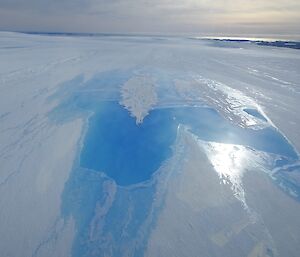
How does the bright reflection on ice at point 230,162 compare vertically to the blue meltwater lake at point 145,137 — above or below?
above

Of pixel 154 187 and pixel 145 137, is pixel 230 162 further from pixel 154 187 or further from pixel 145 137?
pixel 145 137

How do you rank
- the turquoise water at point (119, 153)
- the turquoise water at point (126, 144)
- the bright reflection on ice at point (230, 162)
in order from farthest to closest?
1. the turquoise water at point (126, 144)
2. the bright reflection on ice at point (230, 162)
3. the turquoise water at point (119, 153)

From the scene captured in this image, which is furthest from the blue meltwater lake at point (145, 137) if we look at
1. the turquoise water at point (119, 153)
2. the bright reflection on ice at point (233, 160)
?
the bright reflection on ice at point (233, 160)

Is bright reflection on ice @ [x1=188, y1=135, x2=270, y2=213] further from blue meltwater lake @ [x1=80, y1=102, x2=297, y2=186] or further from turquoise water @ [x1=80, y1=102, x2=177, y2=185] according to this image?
turquoise water @ [x1=80, y1=102, x2=177, y2=185]

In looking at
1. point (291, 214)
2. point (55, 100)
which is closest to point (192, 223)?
point (291, 214)

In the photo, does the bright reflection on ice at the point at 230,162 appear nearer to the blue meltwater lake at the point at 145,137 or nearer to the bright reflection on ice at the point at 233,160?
the bright reflection on ice at the point at 233,160

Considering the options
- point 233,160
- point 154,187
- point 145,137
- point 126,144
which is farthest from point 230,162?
point 126,144

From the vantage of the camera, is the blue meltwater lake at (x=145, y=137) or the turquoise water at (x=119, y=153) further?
the blue meltwater lake at (x=145, y=137)

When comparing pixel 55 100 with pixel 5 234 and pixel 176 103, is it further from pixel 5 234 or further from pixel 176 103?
pixel 5 234

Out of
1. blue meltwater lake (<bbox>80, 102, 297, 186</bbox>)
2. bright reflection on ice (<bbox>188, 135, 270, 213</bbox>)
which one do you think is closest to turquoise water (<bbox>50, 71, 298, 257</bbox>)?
blue meltwater lake (<bbox>80, 102, 297, 186</bbox>)

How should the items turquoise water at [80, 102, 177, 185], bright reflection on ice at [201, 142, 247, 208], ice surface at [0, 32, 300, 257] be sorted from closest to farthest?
ice surface at [0, 32, 300, 257], bright reflection on ice at [201, 142, 247, 208], turquoise water at [80, 102, 177, 185]
